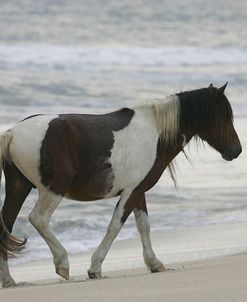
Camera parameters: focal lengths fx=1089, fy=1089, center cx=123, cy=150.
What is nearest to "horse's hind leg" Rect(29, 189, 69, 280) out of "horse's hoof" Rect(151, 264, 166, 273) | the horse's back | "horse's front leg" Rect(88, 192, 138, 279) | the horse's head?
the horse's back

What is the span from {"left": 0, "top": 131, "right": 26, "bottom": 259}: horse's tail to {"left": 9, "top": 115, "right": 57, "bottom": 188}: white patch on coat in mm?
32

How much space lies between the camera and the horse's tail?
22.3 ft

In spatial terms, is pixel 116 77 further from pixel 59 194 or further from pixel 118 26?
pixel 59 194

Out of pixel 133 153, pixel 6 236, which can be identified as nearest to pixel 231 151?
pixel 133 153

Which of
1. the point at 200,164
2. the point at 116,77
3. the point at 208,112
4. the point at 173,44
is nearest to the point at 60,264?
the point at 208,112

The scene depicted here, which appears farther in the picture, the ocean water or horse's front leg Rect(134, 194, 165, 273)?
the ocean water

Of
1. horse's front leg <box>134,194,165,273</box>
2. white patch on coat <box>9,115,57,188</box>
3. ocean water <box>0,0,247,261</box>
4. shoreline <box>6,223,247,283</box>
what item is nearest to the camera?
white patch on coat <box>9,115,57,188</box>

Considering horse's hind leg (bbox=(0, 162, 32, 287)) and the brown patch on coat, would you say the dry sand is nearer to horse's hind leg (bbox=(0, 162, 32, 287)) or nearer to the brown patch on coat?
horse's hind leg (bbox=(0, 162, 32, 287))

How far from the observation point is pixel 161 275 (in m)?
6.55

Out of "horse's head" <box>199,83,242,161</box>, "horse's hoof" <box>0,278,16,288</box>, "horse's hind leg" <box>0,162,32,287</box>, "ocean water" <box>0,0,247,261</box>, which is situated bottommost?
"ocean water" <box>0,0,247,261</box>

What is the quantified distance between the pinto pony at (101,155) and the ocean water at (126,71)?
0.39 m

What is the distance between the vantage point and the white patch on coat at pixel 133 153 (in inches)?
279

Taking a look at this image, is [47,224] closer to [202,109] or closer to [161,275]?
[161,275]

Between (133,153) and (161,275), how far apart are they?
95cm
